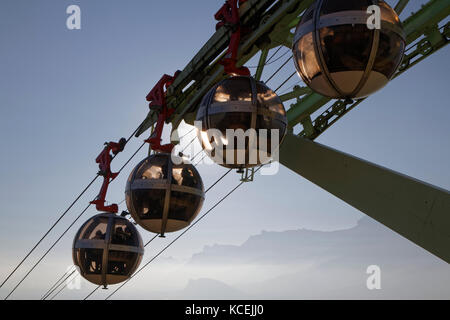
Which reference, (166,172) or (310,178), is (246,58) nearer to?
(166,172)

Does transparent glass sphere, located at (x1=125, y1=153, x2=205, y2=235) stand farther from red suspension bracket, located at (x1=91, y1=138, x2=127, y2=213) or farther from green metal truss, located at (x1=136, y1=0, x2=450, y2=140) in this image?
red suspension bracket, located at (x1=91, y1=138, x2=127, y2=213)

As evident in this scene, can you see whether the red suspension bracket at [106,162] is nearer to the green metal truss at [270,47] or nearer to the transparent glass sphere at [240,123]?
the green metal truss at [270,47]

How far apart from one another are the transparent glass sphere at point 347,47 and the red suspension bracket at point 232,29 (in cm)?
110

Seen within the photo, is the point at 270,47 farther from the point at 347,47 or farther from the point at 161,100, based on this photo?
the point at 347,47

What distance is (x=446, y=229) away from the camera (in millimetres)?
4430

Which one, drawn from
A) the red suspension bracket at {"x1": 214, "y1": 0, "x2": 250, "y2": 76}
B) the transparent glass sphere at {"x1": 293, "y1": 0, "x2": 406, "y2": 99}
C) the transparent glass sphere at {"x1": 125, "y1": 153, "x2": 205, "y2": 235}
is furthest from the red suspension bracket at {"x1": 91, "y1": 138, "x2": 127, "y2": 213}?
the transparent glass sphere at {"x1": 293, "y1": 0, "x2": 406, "y2": 99}

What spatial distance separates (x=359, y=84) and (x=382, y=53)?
22 centimetres

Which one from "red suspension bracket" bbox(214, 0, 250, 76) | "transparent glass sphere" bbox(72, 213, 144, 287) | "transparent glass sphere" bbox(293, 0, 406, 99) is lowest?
"transparent glass sphere" bbox(72, 213, 144, 287)

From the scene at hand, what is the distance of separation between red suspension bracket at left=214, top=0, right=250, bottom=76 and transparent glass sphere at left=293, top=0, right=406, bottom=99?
110cm

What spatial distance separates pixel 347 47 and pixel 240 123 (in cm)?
94

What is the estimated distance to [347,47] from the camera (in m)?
2.67

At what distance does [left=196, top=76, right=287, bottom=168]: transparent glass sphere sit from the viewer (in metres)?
3.29

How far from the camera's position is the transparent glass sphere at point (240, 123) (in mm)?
3287

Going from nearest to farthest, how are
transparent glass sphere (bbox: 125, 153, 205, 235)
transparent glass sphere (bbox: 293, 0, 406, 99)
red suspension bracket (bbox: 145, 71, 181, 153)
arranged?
transparent glass sphere (bbox: 293, 0, 406, 99)
transparent glass sphere (bbox: 125, 153, 205, 235)
red suspension bracket (bbox: 145, 71, 181, 153)
